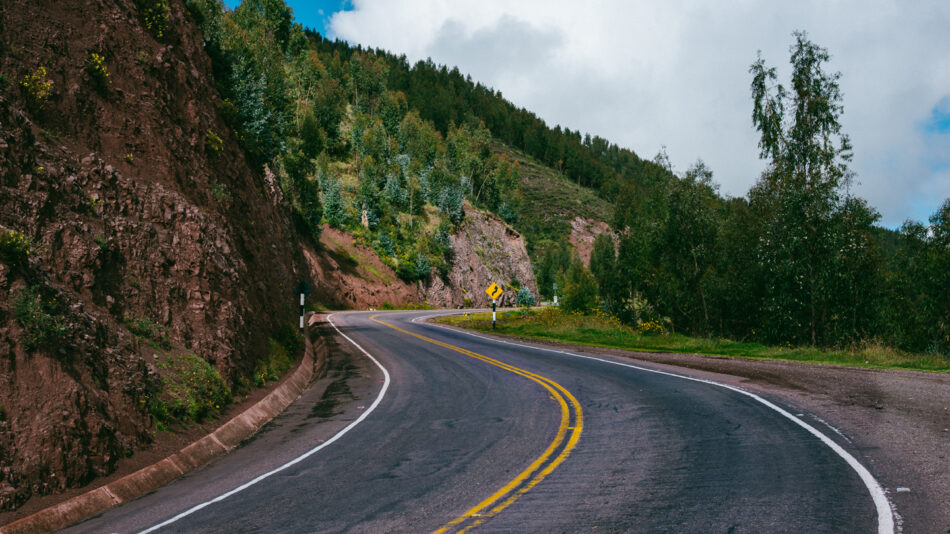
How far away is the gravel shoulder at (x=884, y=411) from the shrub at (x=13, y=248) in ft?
38.2

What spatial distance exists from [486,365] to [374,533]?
12.9 metres

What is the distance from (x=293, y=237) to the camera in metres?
49.0

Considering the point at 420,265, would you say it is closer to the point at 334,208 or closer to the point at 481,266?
the point at 334,208

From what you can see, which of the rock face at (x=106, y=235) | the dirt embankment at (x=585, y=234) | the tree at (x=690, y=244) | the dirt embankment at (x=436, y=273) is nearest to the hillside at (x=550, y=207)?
the dirt embankment at (x=585, y=234)

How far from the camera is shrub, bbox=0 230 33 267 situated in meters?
8.20

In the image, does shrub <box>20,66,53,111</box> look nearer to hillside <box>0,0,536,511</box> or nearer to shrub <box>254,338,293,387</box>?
hillside <box>0,0,536,511</box>

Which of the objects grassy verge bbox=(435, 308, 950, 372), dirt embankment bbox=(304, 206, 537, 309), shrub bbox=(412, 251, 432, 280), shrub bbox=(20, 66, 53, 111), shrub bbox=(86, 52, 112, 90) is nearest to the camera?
shrub bbox=(20, 66, 53, 111)

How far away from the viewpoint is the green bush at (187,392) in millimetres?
9703

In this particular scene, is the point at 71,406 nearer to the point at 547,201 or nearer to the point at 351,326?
the point at 351,326

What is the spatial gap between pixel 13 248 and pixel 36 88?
5.42 meters

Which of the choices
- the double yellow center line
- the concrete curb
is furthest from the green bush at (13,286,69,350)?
the double yellow center line

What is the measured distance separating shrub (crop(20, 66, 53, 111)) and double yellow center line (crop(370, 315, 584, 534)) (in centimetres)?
1231

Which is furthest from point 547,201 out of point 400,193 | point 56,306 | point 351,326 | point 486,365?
point 56,306

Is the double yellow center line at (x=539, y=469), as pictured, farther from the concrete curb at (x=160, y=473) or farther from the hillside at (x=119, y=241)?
the hillside at (x=119, y=241)
